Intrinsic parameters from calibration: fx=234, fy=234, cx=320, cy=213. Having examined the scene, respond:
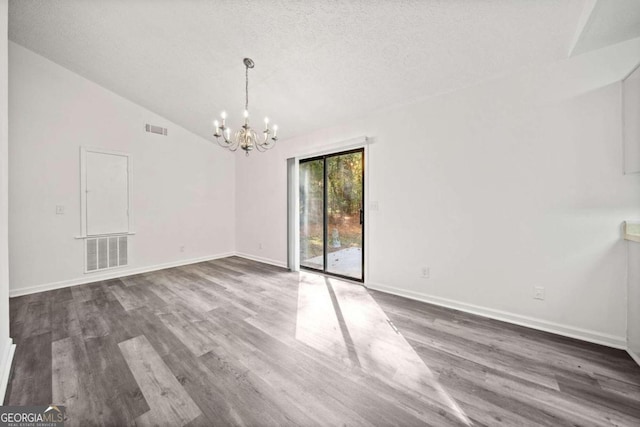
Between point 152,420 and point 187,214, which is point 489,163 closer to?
point 152,420

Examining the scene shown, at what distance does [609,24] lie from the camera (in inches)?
70.6

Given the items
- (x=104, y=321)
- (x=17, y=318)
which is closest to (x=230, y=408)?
(x=104, y=321)

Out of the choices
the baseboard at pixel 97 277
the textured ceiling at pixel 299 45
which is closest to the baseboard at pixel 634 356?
the textured ceiling at pixel 299 45

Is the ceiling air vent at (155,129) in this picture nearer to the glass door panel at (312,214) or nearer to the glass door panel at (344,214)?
the glass door panel at (312,214)

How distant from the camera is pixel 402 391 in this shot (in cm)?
154

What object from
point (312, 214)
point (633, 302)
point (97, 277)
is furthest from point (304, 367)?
point (97, 277)

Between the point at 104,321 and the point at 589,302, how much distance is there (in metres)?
4.76

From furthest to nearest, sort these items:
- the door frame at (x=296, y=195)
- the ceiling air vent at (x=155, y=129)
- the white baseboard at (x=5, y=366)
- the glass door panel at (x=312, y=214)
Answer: the ceiling air vent at (x=155, y=129), the glass door panel at (x=312, y=214), the door frame at (x=296, y=195), the white baseboard at (x=5, y=366)

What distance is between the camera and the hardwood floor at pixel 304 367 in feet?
4.55

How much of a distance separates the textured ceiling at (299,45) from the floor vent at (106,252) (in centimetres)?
255

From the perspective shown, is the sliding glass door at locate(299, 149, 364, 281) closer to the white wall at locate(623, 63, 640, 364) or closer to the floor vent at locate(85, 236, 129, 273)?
the white wall at locate(623, 63, 640, 364)

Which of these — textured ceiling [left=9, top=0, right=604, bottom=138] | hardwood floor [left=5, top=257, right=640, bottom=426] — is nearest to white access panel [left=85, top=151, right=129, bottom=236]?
textured ceiling [left=9, top=0, right=604, bottom=138]

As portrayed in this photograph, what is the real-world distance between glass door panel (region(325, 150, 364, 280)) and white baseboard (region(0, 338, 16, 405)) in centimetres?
345

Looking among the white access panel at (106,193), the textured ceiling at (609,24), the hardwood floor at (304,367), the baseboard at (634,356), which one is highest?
the textured ceiling at (609,24)
